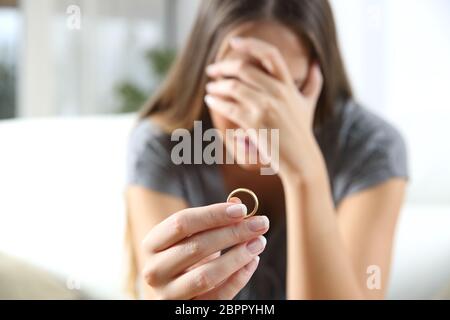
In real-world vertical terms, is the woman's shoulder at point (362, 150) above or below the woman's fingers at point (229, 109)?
below

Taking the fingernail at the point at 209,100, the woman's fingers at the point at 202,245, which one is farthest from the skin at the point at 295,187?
the woman's fingers at the point at 202,245

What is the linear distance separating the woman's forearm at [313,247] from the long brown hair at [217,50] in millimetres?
92

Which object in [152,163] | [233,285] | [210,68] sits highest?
[210,68]

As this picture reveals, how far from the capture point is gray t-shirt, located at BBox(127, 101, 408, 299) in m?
0.72

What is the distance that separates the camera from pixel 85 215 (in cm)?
75

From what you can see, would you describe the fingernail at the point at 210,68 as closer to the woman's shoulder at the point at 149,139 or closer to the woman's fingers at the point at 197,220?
the woman's shoulder at the point at 149,139

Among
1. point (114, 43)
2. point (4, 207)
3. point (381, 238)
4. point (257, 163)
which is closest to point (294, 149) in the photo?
point (257, 163)

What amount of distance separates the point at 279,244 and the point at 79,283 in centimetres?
25

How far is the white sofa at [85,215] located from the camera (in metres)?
0.74

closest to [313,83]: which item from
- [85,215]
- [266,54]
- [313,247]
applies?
[266,54]

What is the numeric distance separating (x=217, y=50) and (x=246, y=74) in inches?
1.9

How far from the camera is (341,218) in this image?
0.72 meters

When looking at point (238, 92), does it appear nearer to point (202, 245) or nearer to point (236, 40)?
point (236, 40)

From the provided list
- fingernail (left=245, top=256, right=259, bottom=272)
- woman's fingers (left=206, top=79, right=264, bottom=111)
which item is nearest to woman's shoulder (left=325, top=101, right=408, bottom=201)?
woman's fingers (left=206, top=79, right=264, bottom=111)
